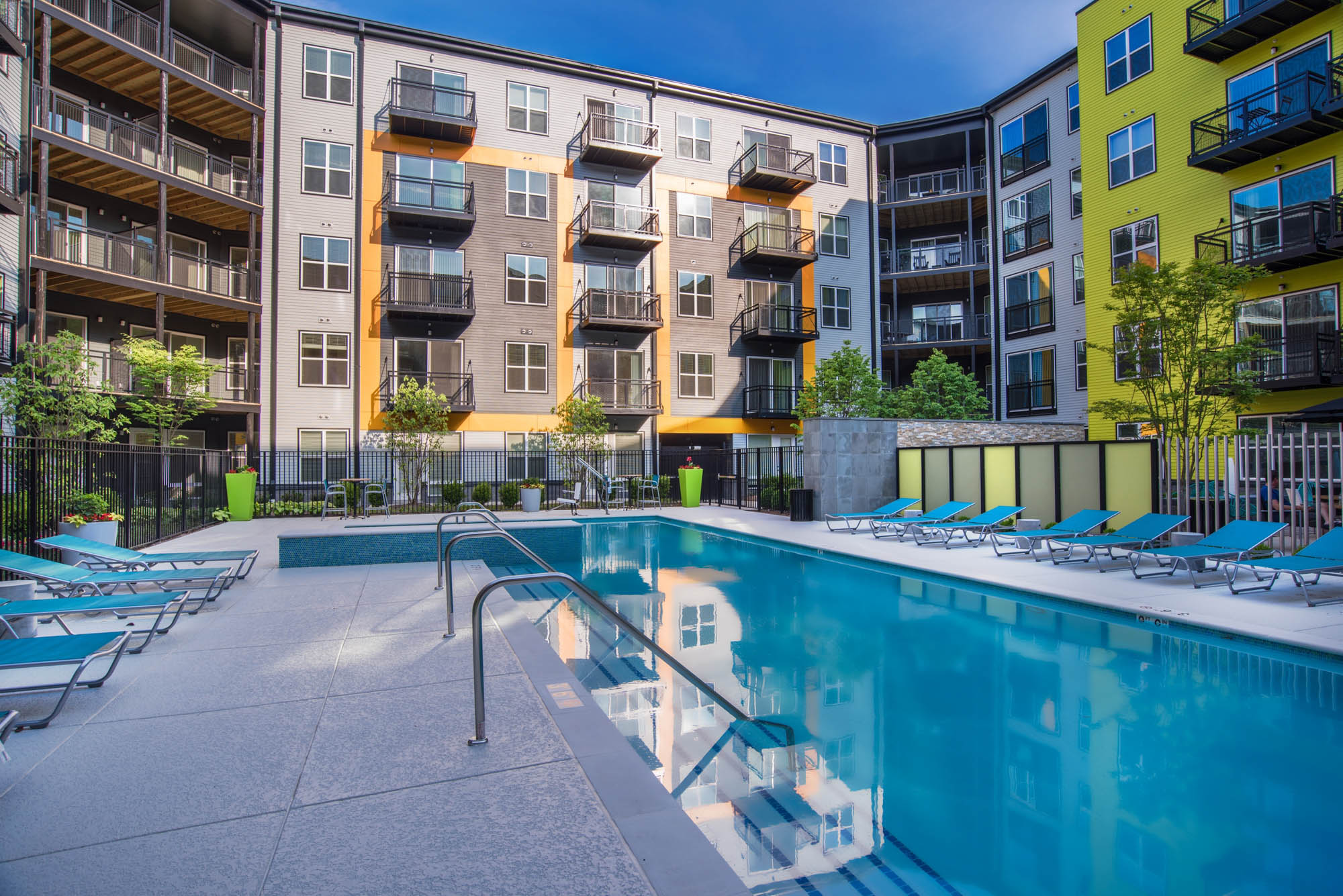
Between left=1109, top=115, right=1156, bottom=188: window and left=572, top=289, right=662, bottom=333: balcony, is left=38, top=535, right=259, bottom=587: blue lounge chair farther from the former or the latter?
left=1109, top=115, right=1156, bottom=188: window

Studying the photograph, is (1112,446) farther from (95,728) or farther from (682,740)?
(95,728)

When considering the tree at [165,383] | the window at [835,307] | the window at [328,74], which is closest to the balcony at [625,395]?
the window at [835,307]

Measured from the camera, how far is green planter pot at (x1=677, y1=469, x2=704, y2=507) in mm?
21453

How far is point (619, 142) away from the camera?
81.2ft

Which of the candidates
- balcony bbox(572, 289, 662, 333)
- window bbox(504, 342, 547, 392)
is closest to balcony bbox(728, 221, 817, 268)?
balcony bbox(572, 289, 662, 333)

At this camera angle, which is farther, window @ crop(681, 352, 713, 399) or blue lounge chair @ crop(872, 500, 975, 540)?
window @ crop(681, 352, 713, 399)

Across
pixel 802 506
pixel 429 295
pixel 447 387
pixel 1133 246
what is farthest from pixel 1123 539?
pixel 429 295

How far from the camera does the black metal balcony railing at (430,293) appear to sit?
2215 centimetres

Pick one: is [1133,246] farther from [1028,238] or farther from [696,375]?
[696,375]

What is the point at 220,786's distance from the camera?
3.02 metres

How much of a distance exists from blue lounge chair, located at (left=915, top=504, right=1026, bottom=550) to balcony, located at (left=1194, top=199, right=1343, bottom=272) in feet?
26.5

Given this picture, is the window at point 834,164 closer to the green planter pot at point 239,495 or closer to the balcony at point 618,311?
the balcony at point 618,311

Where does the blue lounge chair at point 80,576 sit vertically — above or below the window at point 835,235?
below

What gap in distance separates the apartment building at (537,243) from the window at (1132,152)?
971 centimetres
